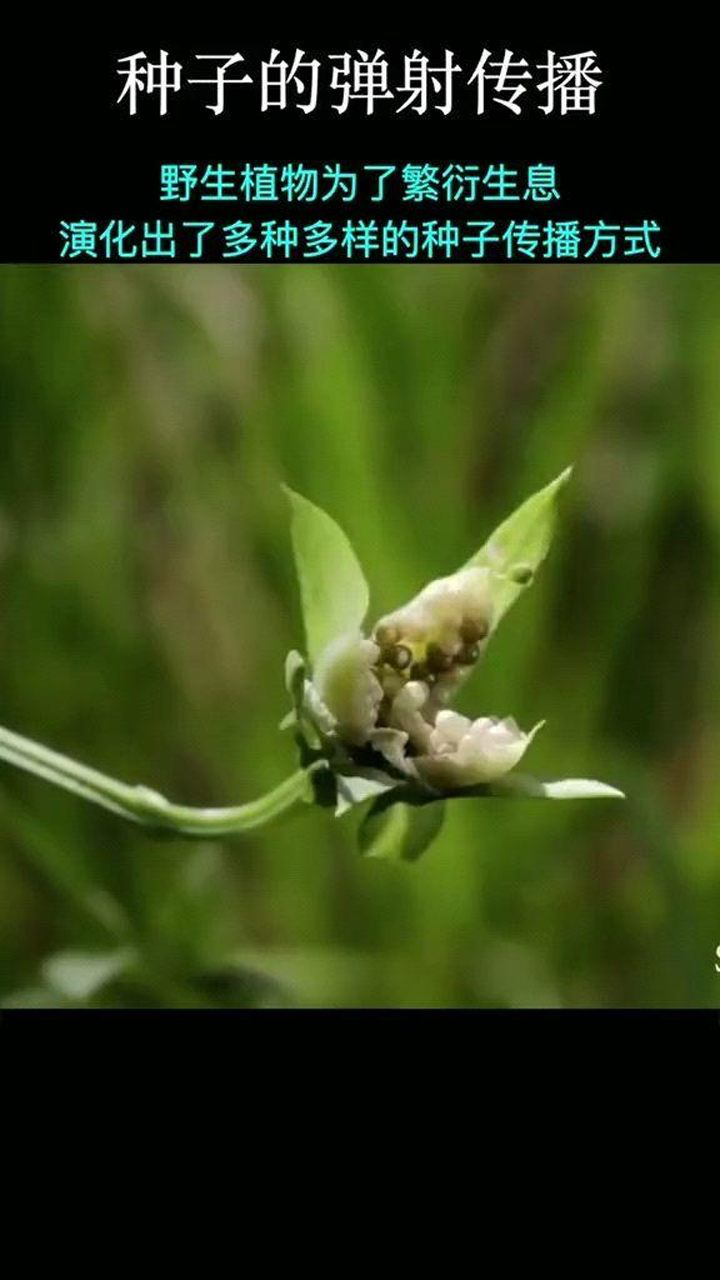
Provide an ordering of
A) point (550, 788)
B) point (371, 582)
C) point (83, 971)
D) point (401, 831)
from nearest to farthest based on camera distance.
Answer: point (550, 788), point (401, 831), point (83, 971), point (371, 582)

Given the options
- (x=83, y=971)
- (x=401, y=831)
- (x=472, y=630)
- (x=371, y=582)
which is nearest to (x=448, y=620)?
(x=472, y=630)

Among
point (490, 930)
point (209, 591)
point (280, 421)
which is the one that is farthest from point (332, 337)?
point (490, 930)

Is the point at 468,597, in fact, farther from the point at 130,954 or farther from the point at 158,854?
the point at 158,854

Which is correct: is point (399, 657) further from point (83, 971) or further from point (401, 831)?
point (83, 971)

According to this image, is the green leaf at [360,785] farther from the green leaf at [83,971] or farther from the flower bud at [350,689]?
the green leaf at [83,971]

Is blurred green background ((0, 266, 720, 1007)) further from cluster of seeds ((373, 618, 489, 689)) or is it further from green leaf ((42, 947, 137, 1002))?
cluster of seeds ((373, 618, 489, 689))

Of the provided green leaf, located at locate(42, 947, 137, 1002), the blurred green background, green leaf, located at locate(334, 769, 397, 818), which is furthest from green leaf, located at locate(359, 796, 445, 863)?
the blurred green background
